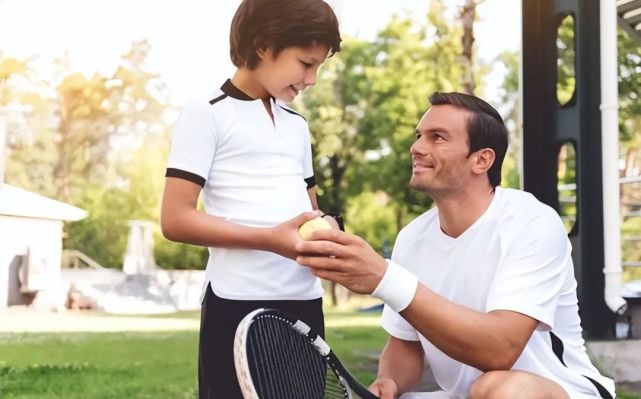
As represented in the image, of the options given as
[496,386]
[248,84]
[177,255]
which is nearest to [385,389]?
[496,386]

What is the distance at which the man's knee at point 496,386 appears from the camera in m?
1.16

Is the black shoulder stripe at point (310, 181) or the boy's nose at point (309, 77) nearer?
the boy's nose at point (309, 77)

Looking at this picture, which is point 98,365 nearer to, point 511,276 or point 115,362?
point 115,362

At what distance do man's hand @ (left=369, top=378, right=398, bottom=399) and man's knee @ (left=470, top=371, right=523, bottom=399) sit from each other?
17 cm

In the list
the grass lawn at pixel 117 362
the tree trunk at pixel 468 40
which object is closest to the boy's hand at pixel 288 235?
the grass lawn at pixel 117 362

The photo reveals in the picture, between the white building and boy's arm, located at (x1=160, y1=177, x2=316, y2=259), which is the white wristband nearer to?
boy's arm, located at (x1=160, y1=177, x2=316, y2=259)

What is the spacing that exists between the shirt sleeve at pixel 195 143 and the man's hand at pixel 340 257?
0.31m

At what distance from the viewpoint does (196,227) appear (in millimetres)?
1278

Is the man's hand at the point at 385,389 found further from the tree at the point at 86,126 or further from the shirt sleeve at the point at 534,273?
the tree at the point at 86,126

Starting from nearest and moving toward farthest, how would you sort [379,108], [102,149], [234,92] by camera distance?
[234,92] < [102,149] < [379,108]

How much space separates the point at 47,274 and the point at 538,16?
21.5 ft

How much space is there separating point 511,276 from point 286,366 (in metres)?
0.37

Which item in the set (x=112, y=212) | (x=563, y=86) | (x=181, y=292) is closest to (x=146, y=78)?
(x=112, y=212)

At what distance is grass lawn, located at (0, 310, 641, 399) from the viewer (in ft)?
17.6
